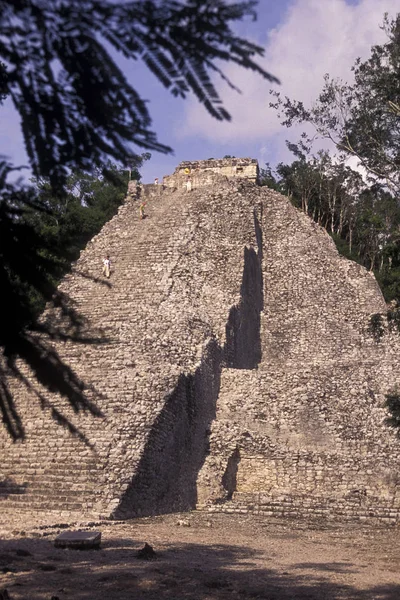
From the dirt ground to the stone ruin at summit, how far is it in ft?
4.39

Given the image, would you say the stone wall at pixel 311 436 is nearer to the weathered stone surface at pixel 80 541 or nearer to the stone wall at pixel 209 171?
the weathered stone surface at pixel 80 541

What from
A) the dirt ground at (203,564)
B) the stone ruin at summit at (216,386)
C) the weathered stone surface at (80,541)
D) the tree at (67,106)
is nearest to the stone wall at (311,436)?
the stone ruin at summit at (216,386)

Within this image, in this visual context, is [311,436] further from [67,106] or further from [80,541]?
[67,106]

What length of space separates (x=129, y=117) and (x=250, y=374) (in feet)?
44.7

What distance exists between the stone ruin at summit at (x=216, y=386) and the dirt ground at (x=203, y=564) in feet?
4.39

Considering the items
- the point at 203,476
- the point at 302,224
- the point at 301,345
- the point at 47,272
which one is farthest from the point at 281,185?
the point at 47,272

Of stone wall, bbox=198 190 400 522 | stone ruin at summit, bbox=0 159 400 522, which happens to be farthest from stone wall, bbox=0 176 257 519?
stone wall, bbox=198 190 400 522

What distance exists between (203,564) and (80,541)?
1.42 metres

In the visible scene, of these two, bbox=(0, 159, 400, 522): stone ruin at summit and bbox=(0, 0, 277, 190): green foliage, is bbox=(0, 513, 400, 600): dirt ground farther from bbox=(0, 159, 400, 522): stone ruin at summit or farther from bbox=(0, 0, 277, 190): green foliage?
bbox=(0, 0, 277, 190): green foliage

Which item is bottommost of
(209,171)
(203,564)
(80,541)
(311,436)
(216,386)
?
(203,564)

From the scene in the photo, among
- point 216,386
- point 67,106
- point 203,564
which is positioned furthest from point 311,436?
point 67,106

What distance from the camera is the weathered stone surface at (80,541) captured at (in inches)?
317

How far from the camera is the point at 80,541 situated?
8062 mm

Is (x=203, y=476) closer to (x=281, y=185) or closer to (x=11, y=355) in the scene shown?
(x=11, y=355)
